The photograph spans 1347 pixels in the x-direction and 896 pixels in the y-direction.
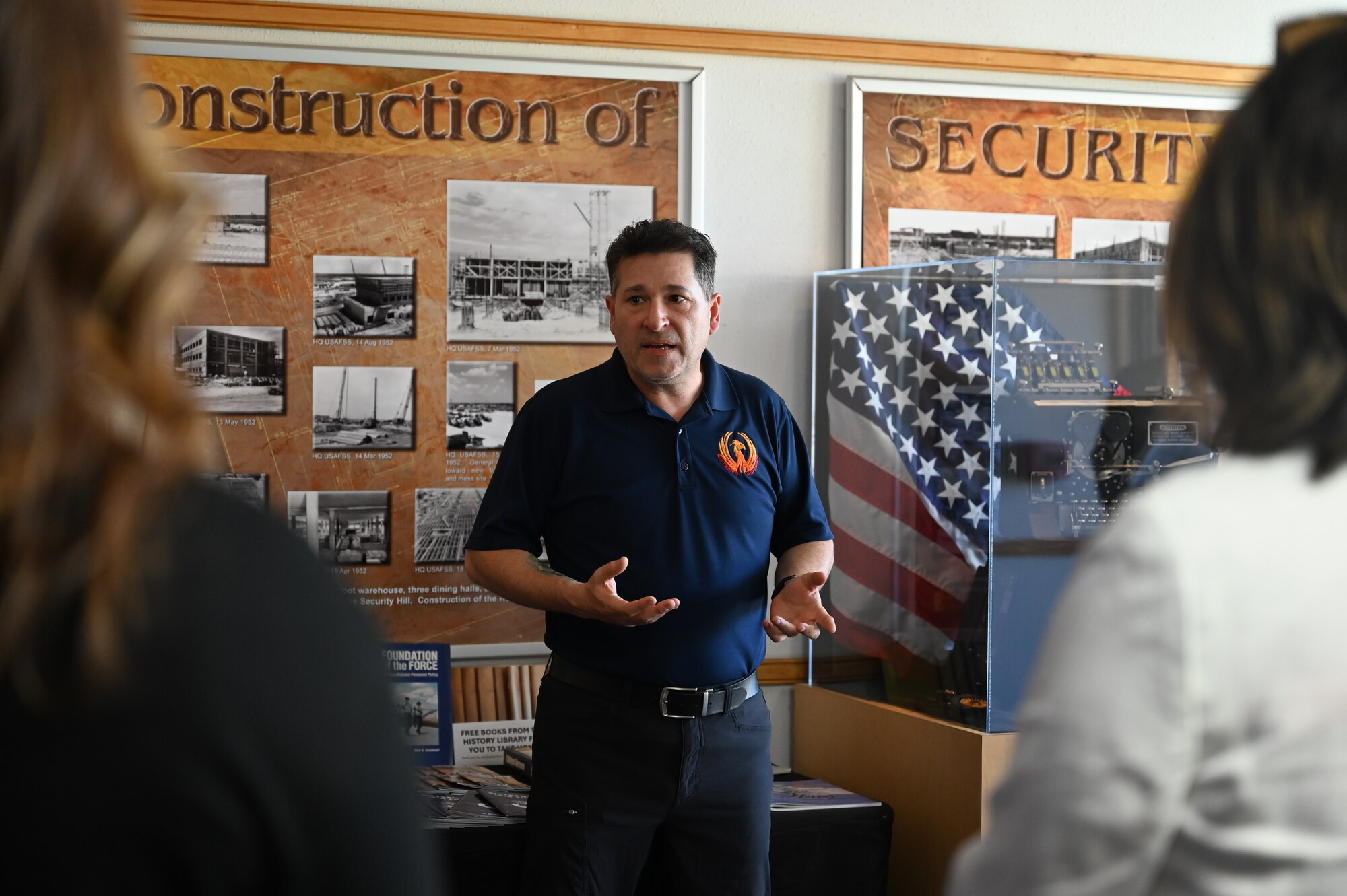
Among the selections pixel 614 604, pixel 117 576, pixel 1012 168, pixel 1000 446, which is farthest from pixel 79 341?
pixel 1012 168

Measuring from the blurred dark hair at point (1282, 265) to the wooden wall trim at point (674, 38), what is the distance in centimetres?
258

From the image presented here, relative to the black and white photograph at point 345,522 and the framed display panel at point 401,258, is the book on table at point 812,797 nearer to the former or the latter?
the framed display panel at point 401,258

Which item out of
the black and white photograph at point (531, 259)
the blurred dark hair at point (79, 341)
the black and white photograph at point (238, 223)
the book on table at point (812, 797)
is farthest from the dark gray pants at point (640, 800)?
the blurred dark hair at point (79, 341)

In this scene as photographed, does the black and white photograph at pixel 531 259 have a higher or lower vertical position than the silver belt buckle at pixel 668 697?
higher

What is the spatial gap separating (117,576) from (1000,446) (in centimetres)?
251

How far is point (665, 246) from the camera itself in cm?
264

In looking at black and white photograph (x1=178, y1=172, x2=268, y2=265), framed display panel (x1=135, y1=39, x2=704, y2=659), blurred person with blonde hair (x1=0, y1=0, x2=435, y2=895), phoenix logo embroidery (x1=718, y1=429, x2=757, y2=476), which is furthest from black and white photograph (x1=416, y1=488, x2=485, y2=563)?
blurred person with blonde hair (x1=0, y1=0, x2=435, y2=895)

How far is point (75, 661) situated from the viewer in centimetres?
55

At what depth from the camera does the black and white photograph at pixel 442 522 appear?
3.16 m

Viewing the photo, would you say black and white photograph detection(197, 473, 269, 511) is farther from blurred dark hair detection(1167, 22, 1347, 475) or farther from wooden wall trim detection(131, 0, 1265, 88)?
blurred dark hair detection(1167, 22, 1347, 475)

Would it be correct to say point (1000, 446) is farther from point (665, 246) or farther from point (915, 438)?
point (665, 246)

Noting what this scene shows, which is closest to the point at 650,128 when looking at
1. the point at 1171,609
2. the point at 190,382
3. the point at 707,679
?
the point at 190,382

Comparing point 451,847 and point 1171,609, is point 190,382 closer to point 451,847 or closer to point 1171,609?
point 451,847

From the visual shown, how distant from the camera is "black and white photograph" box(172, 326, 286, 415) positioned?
3.09m
